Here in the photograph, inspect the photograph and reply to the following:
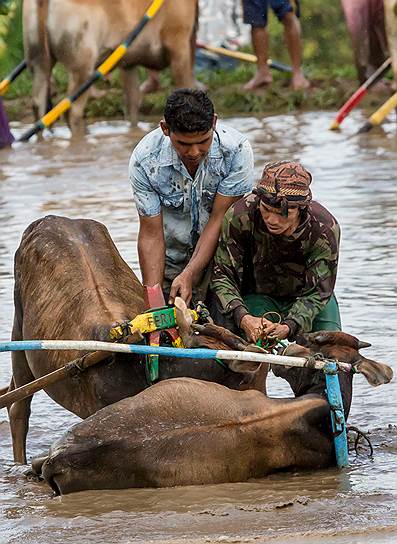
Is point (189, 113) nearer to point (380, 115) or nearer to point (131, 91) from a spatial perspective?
point (380, 115)

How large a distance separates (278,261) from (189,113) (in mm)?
735

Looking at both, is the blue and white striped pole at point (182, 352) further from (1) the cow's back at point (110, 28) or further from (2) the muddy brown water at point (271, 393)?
(1) the cow's back at point (110, 28)

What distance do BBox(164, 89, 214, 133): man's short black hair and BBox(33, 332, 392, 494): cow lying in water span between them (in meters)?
1.16

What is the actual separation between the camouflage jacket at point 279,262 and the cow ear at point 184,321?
30 centimetres

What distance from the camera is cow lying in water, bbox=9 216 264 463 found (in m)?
5.94

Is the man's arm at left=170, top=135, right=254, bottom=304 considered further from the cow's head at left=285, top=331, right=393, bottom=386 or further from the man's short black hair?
the cow's head at left=285, top=331, right=393, bottom=386

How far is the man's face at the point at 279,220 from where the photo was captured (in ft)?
20.2

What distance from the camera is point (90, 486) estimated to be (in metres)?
5.45

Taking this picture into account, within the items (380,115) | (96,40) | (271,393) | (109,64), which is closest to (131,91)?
(96,40)

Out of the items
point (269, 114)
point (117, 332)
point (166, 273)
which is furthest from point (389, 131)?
point (117, 332)

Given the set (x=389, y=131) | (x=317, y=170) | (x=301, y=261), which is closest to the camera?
(x=301, y=261)

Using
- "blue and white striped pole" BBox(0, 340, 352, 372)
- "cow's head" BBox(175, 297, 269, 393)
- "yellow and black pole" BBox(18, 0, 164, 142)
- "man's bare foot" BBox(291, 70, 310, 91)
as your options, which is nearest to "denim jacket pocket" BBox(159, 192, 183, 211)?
"cow's head" BBox(175, 297, 269, 393)

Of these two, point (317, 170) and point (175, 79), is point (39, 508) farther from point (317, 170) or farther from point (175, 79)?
point (175, 79)

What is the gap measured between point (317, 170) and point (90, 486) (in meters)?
8.04
